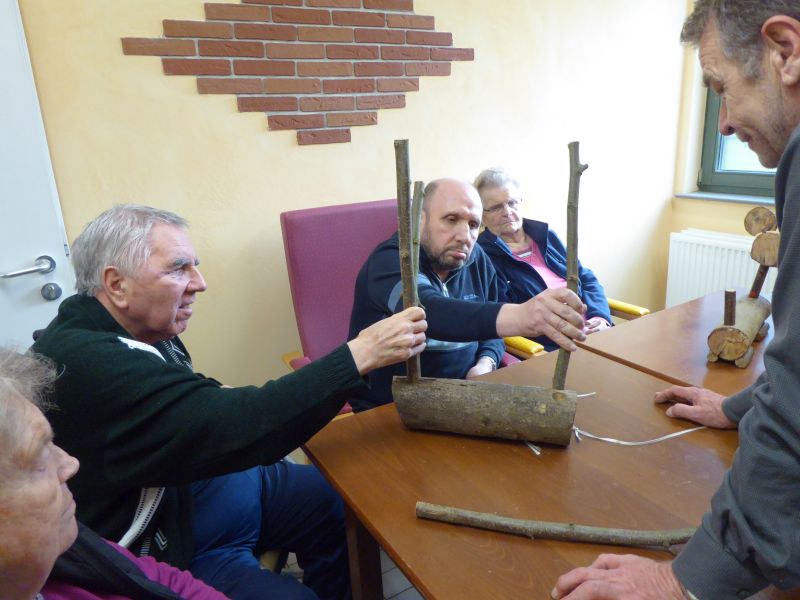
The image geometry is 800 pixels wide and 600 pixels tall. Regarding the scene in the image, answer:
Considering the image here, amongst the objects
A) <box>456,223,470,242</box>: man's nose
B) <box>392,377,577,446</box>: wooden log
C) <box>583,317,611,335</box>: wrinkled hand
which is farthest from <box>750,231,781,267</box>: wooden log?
<box>392,377,577,446</box>: wooden log

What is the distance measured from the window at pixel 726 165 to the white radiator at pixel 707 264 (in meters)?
0.35

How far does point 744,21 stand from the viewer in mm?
738

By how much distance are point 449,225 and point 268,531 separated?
1.01 meters

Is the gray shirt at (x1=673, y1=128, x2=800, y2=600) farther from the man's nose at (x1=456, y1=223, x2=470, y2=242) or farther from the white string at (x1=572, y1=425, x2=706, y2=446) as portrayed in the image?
the man's nose at (x1=456, y1=223, x2=470, y2=242)

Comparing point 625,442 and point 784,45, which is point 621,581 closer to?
point 625,442

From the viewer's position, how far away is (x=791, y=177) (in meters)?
0.68

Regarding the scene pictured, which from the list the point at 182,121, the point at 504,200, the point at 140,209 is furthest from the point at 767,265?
the point at 182,121

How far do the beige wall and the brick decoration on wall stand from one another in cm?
6

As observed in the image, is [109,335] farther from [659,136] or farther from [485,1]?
[659,136]

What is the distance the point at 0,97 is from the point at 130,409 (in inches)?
53.3

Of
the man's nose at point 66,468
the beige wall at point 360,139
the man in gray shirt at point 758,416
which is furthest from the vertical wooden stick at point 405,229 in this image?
the beige wall at point 360,139

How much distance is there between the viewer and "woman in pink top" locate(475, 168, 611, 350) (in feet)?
8.30

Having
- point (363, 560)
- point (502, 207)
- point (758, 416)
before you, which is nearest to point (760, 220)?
point (502, 207)

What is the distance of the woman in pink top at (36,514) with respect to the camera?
0.67 meters
